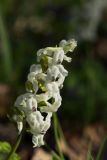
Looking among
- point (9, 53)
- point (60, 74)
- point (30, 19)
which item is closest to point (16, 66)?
point (9, 53)

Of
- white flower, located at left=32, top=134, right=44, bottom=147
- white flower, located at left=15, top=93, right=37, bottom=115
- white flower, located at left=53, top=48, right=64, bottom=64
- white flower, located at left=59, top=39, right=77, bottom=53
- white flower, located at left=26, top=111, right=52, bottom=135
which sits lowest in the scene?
white flower, located at left=32, top=134, right=44, bottom=147

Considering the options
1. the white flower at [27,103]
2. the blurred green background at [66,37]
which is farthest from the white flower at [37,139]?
the blurred green background at [66,37]

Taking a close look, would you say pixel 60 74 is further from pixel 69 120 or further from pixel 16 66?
pixel 16 66

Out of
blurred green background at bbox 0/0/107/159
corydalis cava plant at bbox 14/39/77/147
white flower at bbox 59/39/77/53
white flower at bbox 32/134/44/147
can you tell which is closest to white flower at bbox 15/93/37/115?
corydalis cava plant at bbox 14/39/77/147

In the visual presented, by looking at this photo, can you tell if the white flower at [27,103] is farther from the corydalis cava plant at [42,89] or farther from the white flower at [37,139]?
the white flower at [37,139]

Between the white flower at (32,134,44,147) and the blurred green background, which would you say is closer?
the white flower at (32,134,44,147)

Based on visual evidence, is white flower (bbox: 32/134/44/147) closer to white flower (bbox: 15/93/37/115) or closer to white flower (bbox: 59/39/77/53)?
white flower (bbox: 15/93/37/115)

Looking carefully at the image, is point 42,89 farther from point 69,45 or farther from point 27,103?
point 69,45
